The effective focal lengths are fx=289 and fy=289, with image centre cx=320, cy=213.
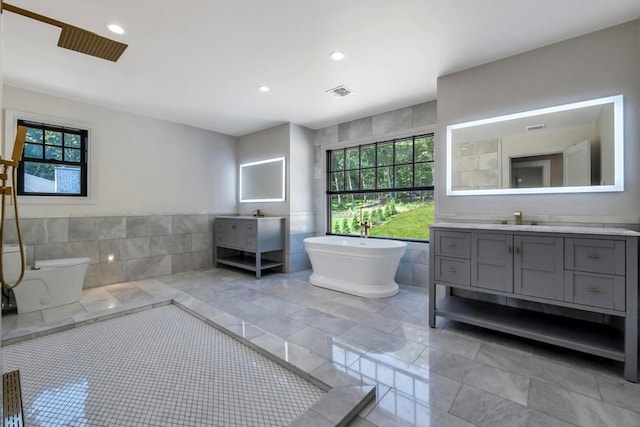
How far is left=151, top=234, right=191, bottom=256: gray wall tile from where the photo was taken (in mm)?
4660

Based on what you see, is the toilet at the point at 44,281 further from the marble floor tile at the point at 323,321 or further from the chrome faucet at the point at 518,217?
the chrome faucet at the point at 518,217

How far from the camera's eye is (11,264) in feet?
10.0

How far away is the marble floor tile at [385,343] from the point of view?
7.47 ft

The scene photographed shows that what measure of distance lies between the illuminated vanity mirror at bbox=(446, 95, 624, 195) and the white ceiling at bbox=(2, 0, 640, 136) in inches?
25.2

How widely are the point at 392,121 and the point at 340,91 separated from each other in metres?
1.09

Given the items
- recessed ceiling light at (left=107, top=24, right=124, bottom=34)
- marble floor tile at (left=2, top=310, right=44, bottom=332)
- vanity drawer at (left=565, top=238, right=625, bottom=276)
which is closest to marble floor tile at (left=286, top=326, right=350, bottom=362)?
vanity drawer at (left=565, top=238, right=625, bottom=276)

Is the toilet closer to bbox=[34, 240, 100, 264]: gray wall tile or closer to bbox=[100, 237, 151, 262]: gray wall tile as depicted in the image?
bbox=[34, 240, 100, 264]: gray wall tile

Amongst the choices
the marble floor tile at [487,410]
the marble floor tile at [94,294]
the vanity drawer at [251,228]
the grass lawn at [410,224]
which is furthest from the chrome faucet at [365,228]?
the marble floor tile at [94,294]

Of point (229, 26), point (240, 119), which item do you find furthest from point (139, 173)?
point (229, 26)

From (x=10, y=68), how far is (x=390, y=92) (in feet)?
13.6

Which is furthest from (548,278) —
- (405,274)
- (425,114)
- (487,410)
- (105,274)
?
(105,274)

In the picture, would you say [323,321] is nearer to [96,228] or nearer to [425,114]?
[425,114]

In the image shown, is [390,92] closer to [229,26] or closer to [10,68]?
[229,26]

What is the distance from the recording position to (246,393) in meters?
1.84
